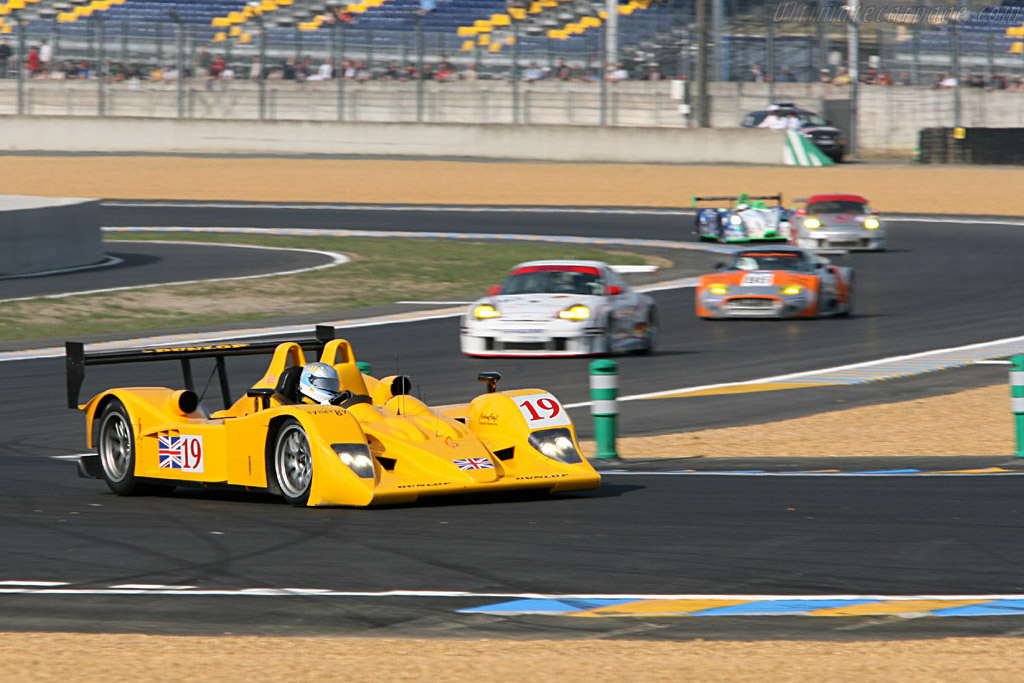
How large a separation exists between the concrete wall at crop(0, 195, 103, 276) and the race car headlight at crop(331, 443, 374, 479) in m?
18.5

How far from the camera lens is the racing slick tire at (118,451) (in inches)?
410

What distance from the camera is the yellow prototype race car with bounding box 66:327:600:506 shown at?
9.41m

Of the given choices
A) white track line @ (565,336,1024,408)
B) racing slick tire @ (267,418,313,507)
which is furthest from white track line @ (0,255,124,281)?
racing slick tire @ (267,418,313,507)

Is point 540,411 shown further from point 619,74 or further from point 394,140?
point 619,74

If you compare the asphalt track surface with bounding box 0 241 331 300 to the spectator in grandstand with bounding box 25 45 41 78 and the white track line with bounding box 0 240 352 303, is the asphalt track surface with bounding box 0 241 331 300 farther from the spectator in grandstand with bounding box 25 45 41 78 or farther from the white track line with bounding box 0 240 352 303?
the spectator in grandstand with bounding box 25 45 41 78

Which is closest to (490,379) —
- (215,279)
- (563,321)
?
(563,321)

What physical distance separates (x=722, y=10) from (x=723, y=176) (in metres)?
11.1

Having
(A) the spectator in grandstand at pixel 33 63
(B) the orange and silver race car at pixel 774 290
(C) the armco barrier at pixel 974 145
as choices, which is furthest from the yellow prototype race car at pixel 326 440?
(A) the spectator in grandstand at pixel 33 63

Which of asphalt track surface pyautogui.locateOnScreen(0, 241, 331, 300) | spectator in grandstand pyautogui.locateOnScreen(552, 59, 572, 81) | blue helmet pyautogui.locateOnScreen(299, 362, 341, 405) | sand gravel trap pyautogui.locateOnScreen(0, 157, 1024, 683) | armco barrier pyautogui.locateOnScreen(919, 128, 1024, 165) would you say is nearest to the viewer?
sand gravel trap pyautogui.locateOnScreen(0, 157, 1024, 683)

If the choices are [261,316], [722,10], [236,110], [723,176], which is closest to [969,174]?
[723,176]

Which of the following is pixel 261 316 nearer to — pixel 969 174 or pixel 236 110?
pixel 969 174

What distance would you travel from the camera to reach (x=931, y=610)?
6.89 meters

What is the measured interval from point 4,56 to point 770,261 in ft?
131

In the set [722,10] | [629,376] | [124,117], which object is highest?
[722,10]
